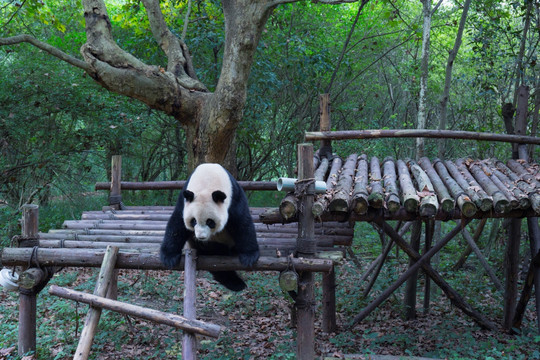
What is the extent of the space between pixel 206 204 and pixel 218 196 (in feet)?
0.37

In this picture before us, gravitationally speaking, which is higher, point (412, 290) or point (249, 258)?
point (249, 258)

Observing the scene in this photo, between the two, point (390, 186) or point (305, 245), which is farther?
point (390, 186)

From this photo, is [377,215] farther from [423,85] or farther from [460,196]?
[423,85]

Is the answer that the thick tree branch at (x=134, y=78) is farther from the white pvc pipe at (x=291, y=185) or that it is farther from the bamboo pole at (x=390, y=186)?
the white pvc pipe at (x=291, y=185)

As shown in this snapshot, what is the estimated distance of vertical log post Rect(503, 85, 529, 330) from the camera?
5.79m

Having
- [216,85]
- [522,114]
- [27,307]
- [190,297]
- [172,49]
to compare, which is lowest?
[27,307]

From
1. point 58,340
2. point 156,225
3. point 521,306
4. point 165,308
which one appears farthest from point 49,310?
point 521,306

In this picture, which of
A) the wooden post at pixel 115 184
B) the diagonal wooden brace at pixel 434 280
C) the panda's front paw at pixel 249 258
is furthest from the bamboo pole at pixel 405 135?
the wooden post at pixel 115 184

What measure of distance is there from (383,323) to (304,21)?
22.8 feet

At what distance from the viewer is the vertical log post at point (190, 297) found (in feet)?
12.2

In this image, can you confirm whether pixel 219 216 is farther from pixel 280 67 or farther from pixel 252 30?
pixel 280 67

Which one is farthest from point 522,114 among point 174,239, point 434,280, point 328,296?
point 174,239

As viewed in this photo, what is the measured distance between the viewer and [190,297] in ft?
12.8

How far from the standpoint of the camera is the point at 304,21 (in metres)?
10.7
